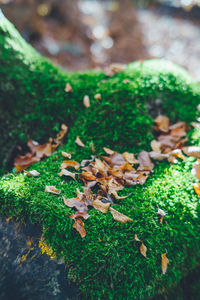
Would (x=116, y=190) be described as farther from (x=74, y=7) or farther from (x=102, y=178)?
(x=74, y=7)

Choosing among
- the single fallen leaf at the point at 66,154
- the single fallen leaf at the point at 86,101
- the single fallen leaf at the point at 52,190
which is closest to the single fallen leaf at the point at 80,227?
the single fallen leaf at the point at 52,190

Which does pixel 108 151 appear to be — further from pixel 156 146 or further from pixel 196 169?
pixel 196 169

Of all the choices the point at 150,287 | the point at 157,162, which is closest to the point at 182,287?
the point at 150,287

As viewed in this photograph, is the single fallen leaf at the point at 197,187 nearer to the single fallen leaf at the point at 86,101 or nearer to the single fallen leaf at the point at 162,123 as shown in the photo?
the single fallen leaf at the point at 162,123

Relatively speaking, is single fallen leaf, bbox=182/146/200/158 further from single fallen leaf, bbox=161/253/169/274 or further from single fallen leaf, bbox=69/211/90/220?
single fallen leaf, bbox=69/211/90/220

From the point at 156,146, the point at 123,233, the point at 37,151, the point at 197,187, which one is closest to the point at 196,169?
the point at 197,187
